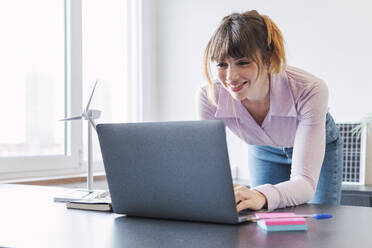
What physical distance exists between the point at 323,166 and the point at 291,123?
33cm

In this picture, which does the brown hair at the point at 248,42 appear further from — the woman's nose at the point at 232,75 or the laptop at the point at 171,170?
the laptop at the point at 171,170

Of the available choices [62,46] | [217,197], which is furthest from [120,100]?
[217,197]

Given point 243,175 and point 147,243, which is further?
point 243,175

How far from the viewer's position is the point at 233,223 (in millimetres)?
997

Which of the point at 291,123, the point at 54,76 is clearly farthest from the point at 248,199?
the point at 54,76

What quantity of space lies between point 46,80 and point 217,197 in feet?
6.60

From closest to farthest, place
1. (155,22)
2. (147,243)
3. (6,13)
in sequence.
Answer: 1. (147,243)
2. (6,13)
3. (155,22)

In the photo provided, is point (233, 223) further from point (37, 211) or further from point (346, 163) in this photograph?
point (346, 163)

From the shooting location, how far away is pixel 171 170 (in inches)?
40.4

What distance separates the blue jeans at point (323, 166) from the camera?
1.76 meters

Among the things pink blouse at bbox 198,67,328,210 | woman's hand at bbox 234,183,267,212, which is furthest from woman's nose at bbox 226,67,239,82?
woman's hand at bbox 234,183,267,212

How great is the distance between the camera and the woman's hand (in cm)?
109

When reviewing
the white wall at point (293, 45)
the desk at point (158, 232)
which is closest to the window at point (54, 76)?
the white wall at point (293, 45)

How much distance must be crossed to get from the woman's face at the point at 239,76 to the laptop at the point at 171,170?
1.34 feet
